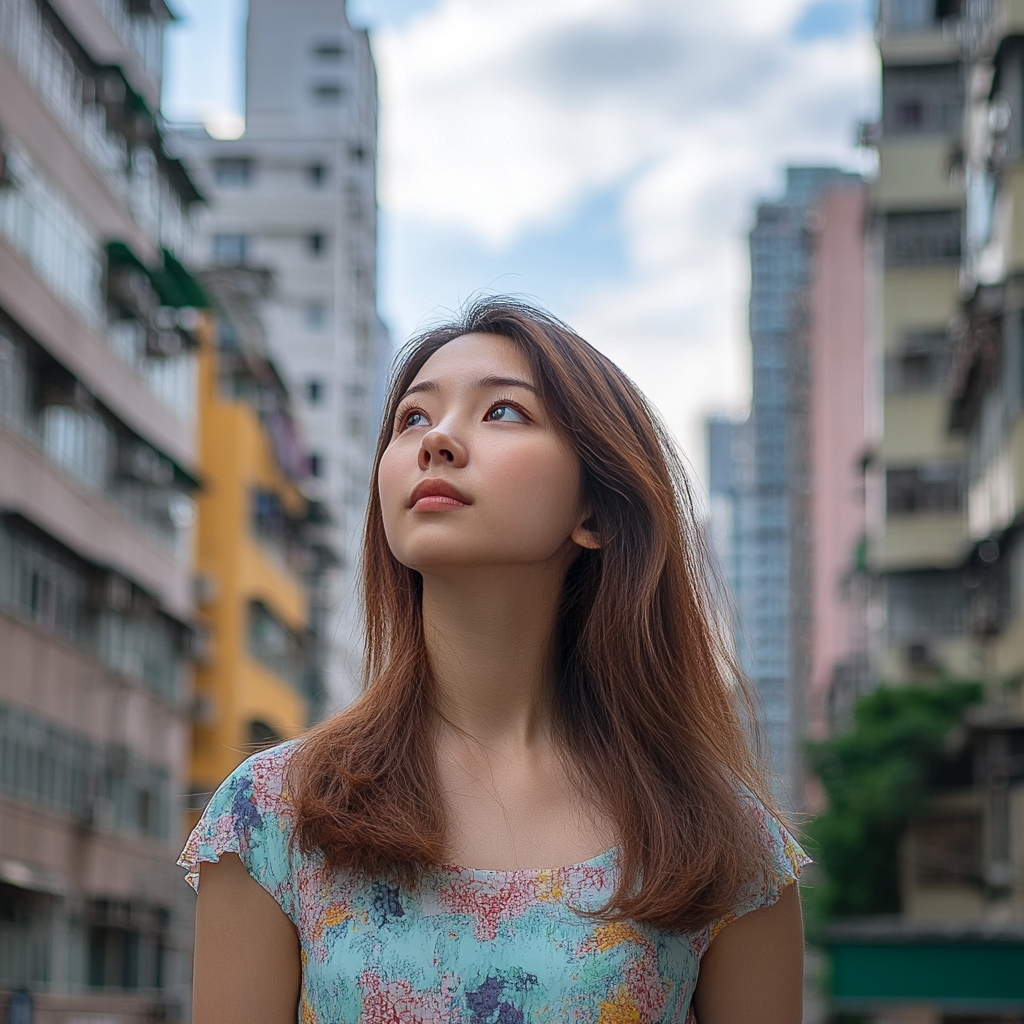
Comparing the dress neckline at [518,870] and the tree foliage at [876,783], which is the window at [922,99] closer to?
the tree foliage at [876,783]

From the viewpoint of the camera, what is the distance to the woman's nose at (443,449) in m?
2.54

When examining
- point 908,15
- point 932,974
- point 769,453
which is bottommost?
point 932,974

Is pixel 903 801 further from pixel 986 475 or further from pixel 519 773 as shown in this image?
pixel 519 773

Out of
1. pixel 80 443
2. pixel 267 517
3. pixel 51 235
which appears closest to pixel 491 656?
pixel 51 235

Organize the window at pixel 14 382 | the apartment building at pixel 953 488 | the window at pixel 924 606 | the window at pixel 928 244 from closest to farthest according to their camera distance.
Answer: the apartment building at pixel 953 488
the window at pixel 14 382
the window at pixel 924 606
the window at pixel 928 244

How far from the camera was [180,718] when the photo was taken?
120 feet

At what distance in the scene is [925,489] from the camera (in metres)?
41.5

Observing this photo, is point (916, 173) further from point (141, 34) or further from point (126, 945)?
point (126, 945)

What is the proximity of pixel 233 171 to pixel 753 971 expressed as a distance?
2829 inches

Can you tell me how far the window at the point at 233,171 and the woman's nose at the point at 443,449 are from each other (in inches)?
2806

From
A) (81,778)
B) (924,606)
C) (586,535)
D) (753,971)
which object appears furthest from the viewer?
(924,606)

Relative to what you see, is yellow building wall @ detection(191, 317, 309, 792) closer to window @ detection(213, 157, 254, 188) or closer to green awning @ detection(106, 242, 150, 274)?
green awning @ detection(106, 242, 150, 274)

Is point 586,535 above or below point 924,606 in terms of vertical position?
below

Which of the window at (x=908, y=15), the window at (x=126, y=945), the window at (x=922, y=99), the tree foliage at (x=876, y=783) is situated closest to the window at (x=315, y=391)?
the window at (x=908, y=15)
